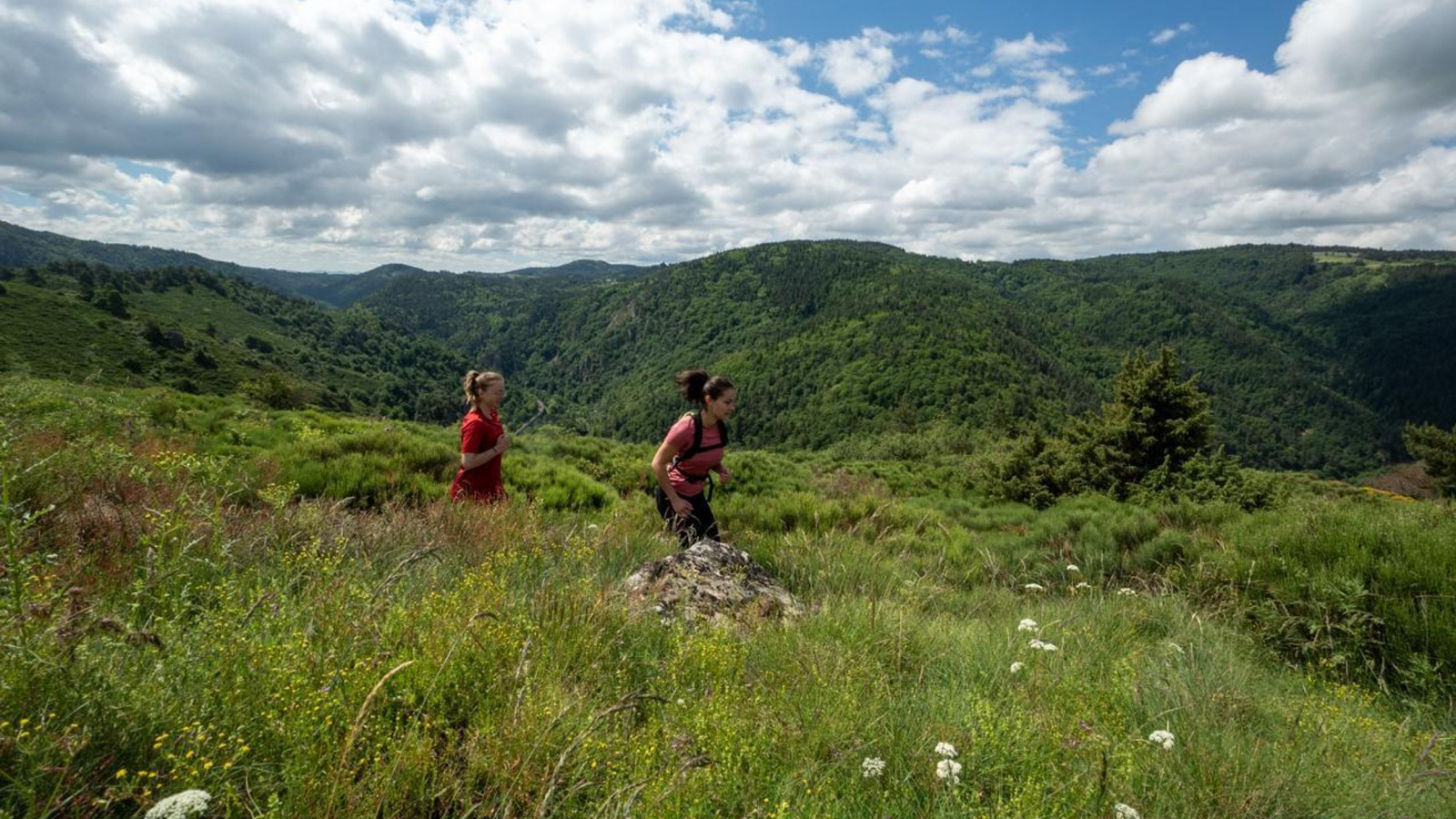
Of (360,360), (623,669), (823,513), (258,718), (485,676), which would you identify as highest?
(258,718)

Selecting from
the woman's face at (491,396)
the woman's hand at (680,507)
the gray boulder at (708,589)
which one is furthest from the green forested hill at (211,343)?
the gray boulder at (708,589)

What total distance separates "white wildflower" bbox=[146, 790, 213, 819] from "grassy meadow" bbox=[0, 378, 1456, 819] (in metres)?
0.09

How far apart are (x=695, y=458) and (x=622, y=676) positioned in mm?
2885

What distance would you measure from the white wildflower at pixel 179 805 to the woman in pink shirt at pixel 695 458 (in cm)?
389

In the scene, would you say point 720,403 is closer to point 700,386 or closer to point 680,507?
point 700,386

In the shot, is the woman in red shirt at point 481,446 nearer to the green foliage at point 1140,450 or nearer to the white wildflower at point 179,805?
the white wildflower at point 179,805

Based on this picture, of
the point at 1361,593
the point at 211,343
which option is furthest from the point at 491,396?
the point at 211,343

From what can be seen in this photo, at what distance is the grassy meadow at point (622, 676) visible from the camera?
5.22ft

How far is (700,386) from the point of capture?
553 cm

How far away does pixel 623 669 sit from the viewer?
8.31 ft

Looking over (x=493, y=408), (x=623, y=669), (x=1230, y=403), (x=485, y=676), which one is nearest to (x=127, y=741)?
(x=485, y=676)

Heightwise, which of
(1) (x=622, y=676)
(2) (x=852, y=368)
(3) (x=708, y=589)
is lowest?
(2) (x=852, y=368)

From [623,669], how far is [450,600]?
788mm

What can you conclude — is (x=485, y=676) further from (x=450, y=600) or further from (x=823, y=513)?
(x=823, y=513)
